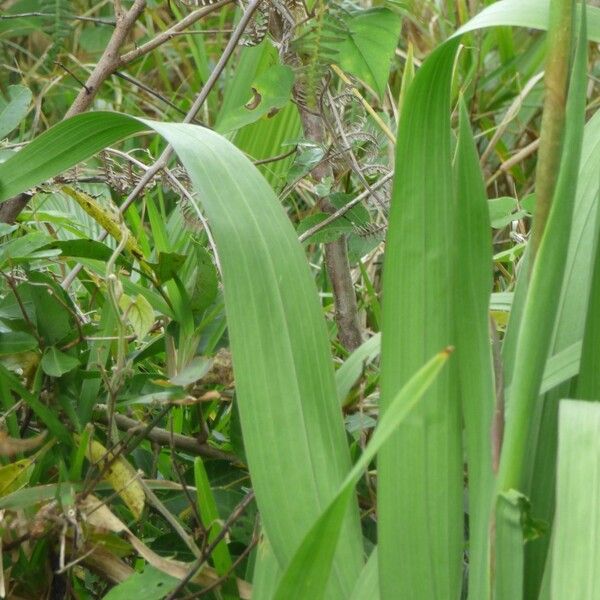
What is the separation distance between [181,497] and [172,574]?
173 mm

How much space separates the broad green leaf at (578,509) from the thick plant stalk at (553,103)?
Answer: 0.42 feet

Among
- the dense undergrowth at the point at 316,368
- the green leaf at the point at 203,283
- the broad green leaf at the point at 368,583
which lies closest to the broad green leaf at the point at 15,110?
the dense undergrowth at the point at 316,368

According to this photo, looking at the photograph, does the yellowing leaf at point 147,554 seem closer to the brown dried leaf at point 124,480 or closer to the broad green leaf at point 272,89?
the brown dried leaf at point 124,480

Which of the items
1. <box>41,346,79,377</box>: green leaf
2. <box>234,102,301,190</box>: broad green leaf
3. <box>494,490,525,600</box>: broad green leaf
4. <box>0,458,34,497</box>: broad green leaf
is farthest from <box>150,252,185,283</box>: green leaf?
<box>234,102,301,190</box>: broad green leaf

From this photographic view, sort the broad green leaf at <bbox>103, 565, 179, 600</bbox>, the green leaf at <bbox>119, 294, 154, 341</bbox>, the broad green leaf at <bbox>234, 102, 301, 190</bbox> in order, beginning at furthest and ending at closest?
the broad green leaf at <bbox>234, 102, 301, 190</bbox> → the green leaf at <bbox>119, 294, 154, 341</bbox> → the broad green leaf at <bbox>103, 565, 179, 600</bbox>

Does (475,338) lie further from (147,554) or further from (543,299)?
(147,554)

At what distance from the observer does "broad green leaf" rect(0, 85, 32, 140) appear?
99cm

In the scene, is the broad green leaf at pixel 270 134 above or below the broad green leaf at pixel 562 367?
below

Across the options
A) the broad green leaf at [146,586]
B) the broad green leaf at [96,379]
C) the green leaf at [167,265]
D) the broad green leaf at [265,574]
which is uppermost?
the green leaf at [167,265]

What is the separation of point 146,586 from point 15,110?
1.69 feet

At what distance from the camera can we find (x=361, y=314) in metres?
1.35

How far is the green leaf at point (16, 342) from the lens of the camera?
91cm

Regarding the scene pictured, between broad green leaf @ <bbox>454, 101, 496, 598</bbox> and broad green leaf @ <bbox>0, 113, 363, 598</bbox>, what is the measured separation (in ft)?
0.33

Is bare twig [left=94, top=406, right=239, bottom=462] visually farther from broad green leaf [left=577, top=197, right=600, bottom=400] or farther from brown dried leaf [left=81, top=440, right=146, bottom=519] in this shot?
broad green leaf [left=577, top=197, right=600, bottom=400]
